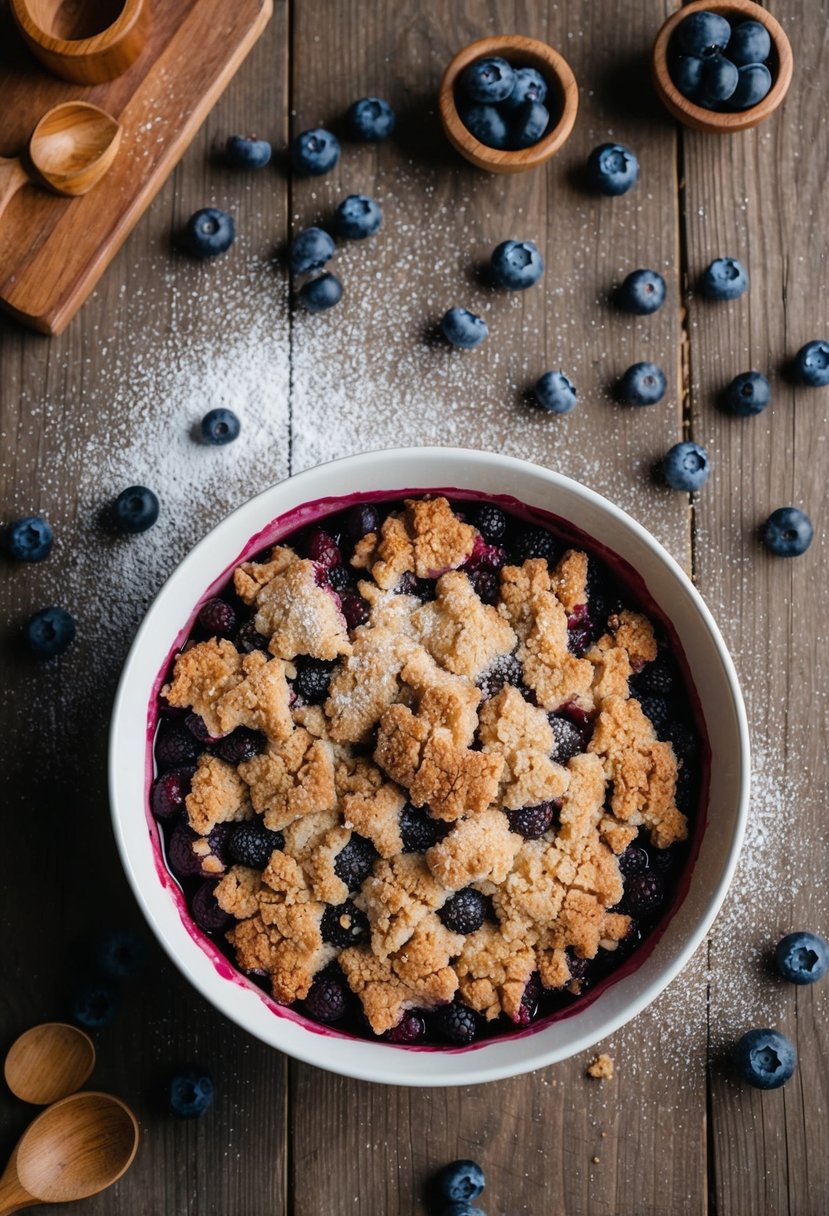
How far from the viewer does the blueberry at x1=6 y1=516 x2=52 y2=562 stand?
A: 1.99 m

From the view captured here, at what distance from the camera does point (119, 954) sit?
6.37ft

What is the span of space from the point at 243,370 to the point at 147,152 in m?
0.42

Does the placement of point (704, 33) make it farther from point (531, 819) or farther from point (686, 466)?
point (531, 819)

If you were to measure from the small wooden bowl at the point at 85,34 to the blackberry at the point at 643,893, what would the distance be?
5.30 feet

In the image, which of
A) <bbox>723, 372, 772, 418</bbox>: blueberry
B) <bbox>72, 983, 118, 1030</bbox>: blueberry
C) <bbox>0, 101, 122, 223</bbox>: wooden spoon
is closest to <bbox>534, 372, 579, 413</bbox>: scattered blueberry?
<bbox>723, 372, 772, 418</bbox>: blueberry

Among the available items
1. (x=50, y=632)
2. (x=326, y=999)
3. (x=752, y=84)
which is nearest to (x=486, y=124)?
(x=752, y=84)

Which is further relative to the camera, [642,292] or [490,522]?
[642,292]

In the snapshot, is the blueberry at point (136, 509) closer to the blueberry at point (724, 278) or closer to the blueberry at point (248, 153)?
the blueberry at point (248, 153)

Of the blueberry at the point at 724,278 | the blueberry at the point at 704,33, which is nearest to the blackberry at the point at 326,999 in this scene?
the blueberry at the point at 724,278

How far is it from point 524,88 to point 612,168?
0.68 ft

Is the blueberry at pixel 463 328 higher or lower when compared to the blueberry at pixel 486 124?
lower

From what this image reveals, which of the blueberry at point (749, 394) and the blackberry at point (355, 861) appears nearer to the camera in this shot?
the blackberry at point (355, 861)

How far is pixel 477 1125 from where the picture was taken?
2016mm

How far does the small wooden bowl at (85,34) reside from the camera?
76.3 inches
